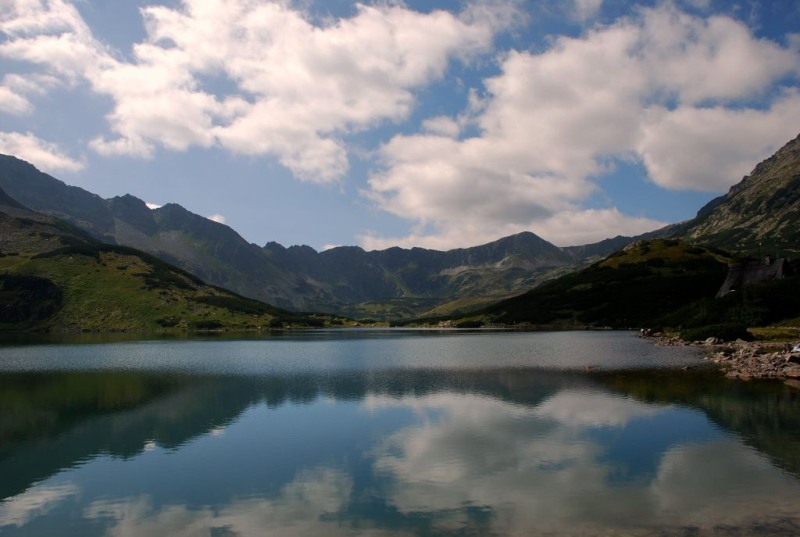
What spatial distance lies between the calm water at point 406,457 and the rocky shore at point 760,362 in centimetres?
403

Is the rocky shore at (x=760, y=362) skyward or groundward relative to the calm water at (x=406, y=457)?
skyward

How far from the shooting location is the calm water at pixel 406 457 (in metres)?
21.8

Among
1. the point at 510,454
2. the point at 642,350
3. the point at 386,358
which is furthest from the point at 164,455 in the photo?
the point at 642,350

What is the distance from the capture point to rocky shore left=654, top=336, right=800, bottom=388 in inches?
2288

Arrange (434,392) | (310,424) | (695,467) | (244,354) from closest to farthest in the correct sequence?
(695,467), (310,424), (434,392), (244,354)

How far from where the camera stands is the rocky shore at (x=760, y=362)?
2288 inches

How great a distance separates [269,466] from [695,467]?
76.7 ft

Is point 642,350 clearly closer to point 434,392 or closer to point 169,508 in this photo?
point 434,392

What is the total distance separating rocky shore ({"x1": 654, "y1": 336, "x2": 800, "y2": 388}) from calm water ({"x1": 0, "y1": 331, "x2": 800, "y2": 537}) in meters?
4.03

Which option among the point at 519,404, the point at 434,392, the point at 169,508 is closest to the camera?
the point at 169,508

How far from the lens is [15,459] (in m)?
32.7

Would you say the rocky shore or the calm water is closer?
the calm water

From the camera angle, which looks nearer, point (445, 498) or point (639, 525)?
point (639, 525)

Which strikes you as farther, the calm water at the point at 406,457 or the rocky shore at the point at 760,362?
the rocky shore at the point at 760,362
